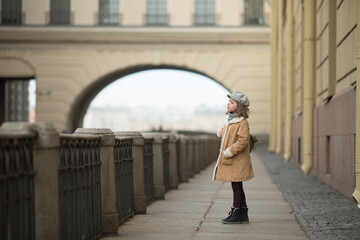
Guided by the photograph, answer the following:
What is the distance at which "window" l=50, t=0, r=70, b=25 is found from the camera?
3991 centimetres

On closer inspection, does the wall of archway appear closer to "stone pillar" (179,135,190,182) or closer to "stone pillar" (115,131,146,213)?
"stone pillar" (179,135,190,182)

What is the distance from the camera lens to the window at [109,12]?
1576 inches

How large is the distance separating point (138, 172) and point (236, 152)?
175cm

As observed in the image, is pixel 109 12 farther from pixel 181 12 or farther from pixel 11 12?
pixel 11 12

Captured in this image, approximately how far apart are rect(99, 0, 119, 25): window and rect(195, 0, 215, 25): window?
4248mm

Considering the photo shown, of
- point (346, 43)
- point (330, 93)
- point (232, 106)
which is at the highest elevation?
point (346, 43)

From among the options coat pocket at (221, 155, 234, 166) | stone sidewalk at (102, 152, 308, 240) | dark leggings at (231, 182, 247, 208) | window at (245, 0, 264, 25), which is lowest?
stone sidewalk at (102, 152, 308, 240)

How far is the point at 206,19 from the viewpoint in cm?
3994

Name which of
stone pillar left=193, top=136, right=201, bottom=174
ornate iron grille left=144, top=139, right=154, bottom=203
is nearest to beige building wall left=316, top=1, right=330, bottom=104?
stone pillar left=193, top=136, right=201, bottom=174

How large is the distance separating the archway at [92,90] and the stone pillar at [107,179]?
32.4m

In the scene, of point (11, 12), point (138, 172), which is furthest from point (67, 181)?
point (11, 12)

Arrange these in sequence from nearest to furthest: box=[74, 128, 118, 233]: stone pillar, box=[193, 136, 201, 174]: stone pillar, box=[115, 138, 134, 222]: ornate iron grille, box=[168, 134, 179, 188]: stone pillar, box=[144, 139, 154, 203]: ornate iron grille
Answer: box=[74, 128, 118, 233]: stone pillar < box=[115, 138, 134, 222]: ornate iron grille < box=[144, 139, 154, 203]: ornate iron grille < box=[168, 134, 179, 188]: stone pillar < box=[193, 136, 201, 174]: stone pillar

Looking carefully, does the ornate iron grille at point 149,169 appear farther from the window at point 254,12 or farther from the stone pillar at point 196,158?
the window at point 254,12

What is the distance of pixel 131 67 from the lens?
39.6m
